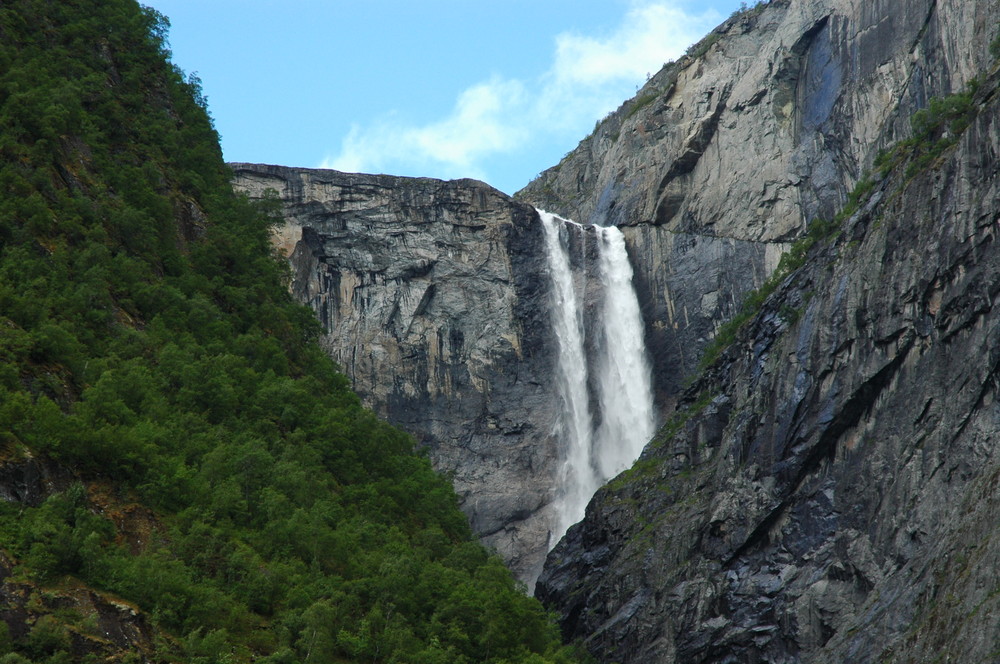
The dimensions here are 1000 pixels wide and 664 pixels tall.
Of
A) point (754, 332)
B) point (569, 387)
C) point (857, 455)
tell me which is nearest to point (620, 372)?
point (569, 387)

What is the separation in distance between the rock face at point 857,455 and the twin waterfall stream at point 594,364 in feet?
39.6

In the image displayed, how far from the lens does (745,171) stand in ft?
225

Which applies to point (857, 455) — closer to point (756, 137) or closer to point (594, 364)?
point (594, 364)

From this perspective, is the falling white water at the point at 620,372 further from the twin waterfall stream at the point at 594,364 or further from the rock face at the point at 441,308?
the rock face at the point at 441,308

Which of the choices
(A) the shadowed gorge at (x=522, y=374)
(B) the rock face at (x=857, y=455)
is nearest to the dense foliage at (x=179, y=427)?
(A) the shadowed gorge at (x=522, y=374)

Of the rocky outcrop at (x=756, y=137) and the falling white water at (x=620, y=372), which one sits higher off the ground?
the rocky outcrop at (x=756, y=137)

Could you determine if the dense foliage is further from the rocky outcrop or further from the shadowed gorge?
the rocky outcrop

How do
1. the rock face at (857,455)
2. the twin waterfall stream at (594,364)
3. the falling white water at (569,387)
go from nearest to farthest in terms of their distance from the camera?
1. the rock face at (857,455)
2. the falling white water at (569,387)
3. the twin waterfall stream at (594,364)

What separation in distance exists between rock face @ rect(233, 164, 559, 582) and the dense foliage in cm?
2191

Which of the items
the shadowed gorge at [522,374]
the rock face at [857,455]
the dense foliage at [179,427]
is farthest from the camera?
the rock face at [857,455]

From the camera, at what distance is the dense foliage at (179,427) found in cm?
2217

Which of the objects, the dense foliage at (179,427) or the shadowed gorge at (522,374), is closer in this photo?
A: the dense foliage at (179,427)

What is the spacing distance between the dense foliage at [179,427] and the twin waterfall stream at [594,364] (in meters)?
24.9

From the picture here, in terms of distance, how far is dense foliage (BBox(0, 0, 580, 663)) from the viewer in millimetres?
22172
